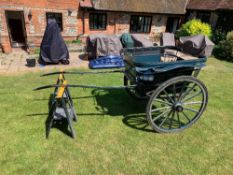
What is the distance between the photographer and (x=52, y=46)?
29.4ft

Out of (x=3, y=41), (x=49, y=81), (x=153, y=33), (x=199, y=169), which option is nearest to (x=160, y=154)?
(x=199, y=169)

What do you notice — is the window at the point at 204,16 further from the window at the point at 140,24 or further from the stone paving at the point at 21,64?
the stone paving at the point at 21,64

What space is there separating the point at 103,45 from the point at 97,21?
5.07 m

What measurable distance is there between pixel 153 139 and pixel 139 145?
37 centimetres

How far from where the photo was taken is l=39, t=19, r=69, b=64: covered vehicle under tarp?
8750mm

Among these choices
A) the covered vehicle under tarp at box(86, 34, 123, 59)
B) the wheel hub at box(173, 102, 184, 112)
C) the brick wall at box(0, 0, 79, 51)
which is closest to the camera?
the wheel hub at box(173, 102, 184, 112)

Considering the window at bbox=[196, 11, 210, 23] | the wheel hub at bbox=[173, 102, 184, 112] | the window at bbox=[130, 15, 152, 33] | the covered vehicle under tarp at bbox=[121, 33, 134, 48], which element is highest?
the window at bbox=[196, 11, 210, 23]

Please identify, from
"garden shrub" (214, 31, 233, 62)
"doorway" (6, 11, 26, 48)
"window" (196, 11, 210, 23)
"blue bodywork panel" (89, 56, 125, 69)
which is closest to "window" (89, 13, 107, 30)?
"doorway" (6, 11, 26, 48)

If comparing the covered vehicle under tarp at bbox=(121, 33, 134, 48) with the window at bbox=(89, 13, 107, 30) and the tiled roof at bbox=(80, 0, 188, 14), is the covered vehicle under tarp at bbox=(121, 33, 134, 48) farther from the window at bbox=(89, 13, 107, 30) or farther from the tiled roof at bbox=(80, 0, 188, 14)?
the window at bbox=(89, 13, 107, 30)

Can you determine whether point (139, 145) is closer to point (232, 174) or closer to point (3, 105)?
point (232, 174)

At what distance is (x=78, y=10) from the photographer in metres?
12.5

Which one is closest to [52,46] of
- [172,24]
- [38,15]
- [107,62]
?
[107,62]

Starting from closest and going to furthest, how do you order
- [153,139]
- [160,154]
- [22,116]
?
[160,154] < [153,139] < [22,116]

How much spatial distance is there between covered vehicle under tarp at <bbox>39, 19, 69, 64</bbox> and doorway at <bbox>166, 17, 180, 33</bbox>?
38.0ft
